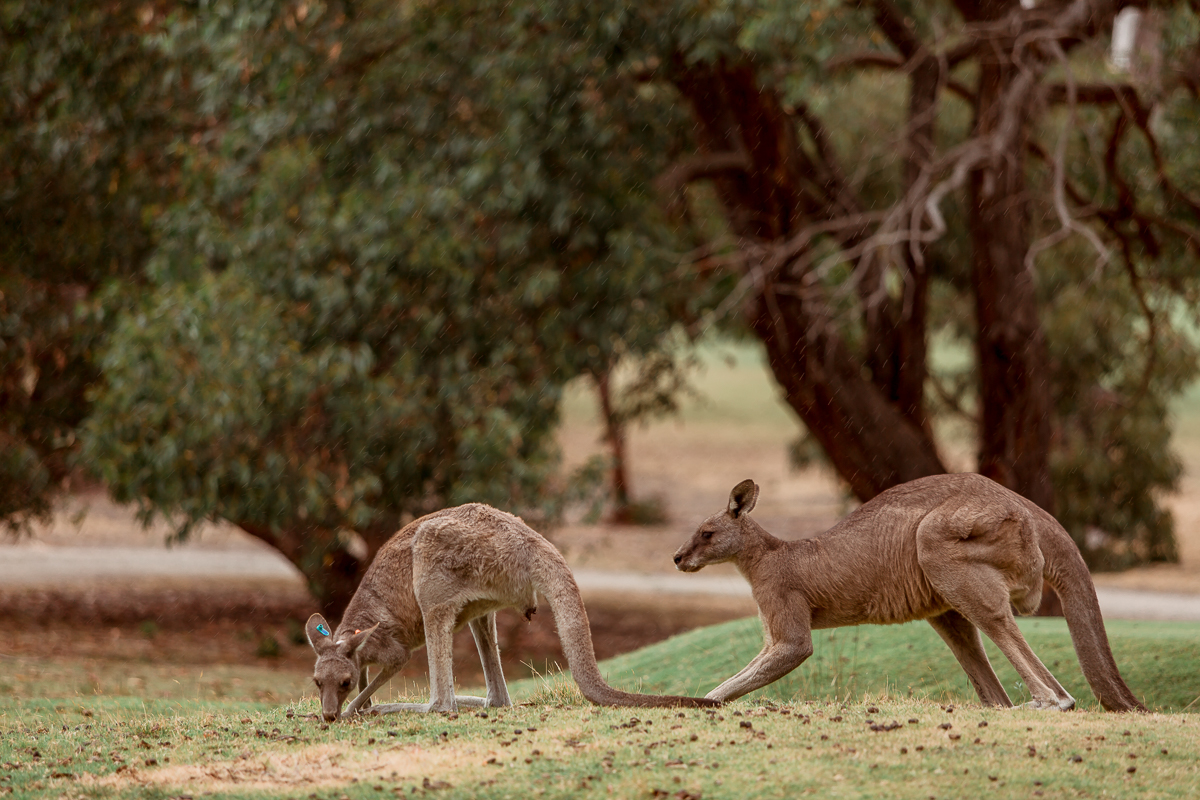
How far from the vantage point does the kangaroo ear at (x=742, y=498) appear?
6.44 meters

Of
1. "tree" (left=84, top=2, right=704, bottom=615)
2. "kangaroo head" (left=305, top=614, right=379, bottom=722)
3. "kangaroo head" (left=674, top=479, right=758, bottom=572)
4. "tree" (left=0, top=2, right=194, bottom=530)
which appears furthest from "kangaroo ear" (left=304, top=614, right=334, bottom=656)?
"tree" (left=0, top=2, right=194, bottom=530)

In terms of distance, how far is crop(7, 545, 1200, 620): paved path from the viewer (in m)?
17.7

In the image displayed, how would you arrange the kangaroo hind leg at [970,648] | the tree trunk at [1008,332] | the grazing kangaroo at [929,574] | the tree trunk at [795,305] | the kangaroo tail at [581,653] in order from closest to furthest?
the kangaroo tail at [581,653], the grazing kangaroo at [929,574], the kangaroo hind leg at [970,648], the tree trunk at [795,305], the tree trunk at [1008,332]

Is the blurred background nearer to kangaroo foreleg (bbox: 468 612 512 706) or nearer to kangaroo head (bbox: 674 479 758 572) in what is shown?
kangaroo foreleg (bbox: 468 612 512 706)

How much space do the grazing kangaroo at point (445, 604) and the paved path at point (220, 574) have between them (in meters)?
12.1

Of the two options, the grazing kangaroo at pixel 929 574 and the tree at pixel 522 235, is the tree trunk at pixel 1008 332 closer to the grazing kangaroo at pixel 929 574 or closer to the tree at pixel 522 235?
the tree at pixel 522 235

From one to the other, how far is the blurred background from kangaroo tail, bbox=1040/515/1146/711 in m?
4.74

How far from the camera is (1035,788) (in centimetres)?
463

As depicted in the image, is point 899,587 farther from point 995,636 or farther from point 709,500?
point 709,500

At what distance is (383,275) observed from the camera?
11.6 meters

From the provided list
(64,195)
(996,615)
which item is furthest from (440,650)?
(64,195)

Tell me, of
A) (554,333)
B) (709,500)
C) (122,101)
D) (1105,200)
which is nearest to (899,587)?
(554,333)

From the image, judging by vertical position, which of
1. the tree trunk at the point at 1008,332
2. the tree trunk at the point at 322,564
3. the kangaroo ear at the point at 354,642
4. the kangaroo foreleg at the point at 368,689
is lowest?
the kangaroo foreleg at the point at 368,689

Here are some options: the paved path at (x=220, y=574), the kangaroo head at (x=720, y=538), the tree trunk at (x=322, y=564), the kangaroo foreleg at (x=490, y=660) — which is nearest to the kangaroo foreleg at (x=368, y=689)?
the kangaroo foreleg at (x=490, y=660)
